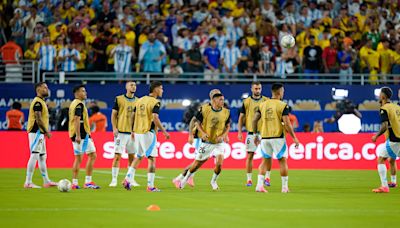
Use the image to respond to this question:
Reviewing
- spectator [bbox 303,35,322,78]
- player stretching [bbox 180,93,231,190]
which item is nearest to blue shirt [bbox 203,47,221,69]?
spectator [bbox 303,35,322,78]

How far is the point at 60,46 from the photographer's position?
33.7m

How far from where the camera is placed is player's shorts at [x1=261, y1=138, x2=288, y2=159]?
65.8ft

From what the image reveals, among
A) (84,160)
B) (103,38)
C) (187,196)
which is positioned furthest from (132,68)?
(187,196)

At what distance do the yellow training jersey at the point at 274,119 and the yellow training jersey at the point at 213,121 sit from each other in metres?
1.39

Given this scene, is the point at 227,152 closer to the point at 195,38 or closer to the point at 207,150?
the point at 195,38

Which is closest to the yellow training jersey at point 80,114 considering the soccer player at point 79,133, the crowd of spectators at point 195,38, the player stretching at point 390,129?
the soccer player at point 79,133

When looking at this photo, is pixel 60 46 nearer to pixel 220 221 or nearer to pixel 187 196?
pixel 187 196

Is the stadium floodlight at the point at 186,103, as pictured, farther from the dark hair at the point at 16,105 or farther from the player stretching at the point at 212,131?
the player stretching at the point at 212,131

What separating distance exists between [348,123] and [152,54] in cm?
765

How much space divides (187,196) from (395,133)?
5.39 meters

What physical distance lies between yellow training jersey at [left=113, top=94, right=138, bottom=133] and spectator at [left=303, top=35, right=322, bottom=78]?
1274 cm

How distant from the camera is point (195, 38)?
3469 cm

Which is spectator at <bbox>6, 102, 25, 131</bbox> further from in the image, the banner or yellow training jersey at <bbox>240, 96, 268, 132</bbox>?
yellow training jersey at <bbox>240, 96, 268, 132</bbox>

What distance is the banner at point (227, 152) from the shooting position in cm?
3191
